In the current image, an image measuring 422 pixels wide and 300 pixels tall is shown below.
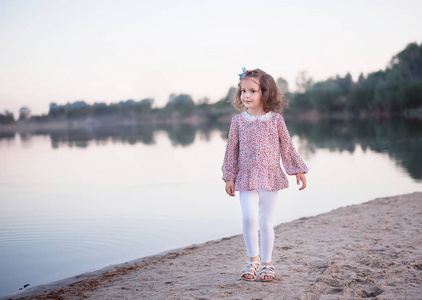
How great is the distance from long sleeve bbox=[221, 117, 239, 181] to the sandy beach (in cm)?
87

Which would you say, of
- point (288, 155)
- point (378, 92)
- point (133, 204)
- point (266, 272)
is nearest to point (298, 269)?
point (266, 272)

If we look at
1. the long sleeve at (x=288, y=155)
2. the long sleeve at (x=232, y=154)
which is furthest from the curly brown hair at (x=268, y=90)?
the long sleeve at (x=232, y=154)

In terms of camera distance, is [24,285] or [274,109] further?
[24,285]

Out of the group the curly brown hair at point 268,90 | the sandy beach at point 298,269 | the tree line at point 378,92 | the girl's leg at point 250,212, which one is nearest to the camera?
the sandy beach at point 298,269

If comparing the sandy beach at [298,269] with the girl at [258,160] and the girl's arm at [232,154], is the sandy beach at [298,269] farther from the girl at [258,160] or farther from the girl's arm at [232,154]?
the girl's arm at [232,154]

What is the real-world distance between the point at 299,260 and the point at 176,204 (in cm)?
450

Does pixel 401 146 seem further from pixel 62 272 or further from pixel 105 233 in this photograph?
pixel 62 272

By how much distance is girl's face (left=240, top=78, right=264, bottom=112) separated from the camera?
3.35 metres

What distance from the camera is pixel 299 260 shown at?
3.83 meters

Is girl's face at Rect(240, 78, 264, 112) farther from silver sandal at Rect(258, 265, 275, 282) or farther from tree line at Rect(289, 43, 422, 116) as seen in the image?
tree line at Rect(289, 43, 422, 116)

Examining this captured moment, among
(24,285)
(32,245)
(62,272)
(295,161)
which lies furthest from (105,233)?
(295,161)

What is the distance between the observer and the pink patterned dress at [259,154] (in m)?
3.29

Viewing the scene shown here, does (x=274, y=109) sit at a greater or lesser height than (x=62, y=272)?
greater

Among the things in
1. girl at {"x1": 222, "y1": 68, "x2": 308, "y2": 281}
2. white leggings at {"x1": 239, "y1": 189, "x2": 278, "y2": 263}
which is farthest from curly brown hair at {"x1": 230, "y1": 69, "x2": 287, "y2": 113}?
white leggings at {"x1": 239, "y1": 189, "x2": 278, "y2": 263}
